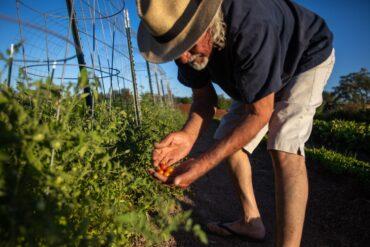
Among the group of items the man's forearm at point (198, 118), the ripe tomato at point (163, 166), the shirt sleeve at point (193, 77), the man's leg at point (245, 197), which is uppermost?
the shirt sleeve at point (193, 77)

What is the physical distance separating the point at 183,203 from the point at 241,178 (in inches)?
30.7

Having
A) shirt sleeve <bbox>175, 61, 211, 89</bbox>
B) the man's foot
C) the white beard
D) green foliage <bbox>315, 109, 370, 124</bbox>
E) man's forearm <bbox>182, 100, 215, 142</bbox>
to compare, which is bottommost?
the man's foot

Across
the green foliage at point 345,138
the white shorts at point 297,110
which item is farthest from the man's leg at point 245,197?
the green foliage at point 345,138

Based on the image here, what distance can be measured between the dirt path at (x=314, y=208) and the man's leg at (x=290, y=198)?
21.1 inches

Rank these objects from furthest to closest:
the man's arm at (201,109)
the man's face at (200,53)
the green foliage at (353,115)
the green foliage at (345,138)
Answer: the green foliage at (353,115), the green foliage at (345,138), the man's arm at (201,109), the man's face at (200,53)

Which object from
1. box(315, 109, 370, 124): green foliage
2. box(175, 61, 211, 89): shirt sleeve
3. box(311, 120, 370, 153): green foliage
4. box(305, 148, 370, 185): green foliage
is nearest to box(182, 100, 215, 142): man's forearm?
box(175, 61, 211, 89): shirt sleeve

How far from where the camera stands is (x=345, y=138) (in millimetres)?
6973

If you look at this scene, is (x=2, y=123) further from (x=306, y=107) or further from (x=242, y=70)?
(x=306, y=107)

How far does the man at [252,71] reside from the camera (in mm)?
1536

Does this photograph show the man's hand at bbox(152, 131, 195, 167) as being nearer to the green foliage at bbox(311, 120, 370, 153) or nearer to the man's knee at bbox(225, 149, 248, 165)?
the man's knee at bbox(225, 149, 248, 165)

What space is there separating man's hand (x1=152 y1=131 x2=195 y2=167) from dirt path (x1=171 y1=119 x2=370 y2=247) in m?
0.60

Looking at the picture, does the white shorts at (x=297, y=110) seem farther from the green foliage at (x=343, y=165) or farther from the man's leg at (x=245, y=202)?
the green foliage at (x=343, y=165)

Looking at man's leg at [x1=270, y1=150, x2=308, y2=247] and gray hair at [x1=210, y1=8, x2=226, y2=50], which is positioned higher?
gray hair at [x1=210, y1=8, x2=226, y2=50]

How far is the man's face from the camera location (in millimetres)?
1621
